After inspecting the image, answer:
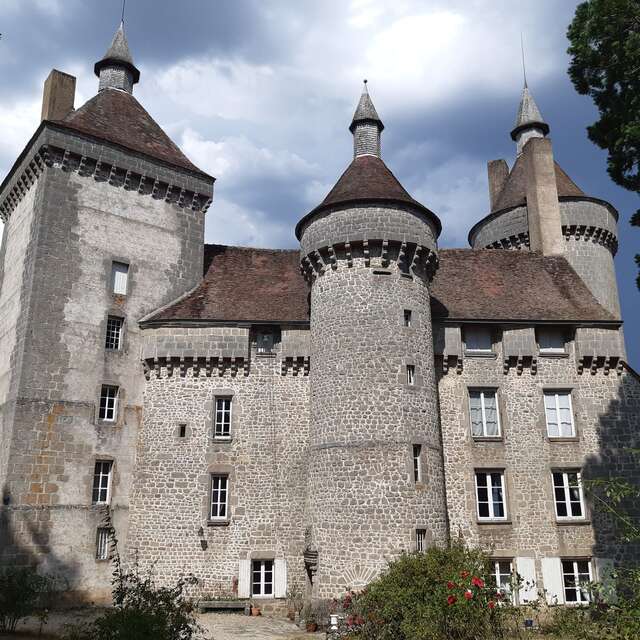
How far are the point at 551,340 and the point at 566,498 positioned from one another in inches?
190

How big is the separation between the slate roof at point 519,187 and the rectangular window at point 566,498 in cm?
1146

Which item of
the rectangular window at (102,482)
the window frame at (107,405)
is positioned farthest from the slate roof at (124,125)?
the rectangular window at (102,482)

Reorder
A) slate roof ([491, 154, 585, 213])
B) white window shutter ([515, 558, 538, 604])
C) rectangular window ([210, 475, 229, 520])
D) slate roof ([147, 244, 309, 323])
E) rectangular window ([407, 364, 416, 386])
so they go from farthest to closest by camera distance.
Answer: slate roof ([491, 154, 585, 213])
slate roof ([147, 244, 309, 323])
rectangular window ([210, 475, 229, 520])
white window shutter ([515, 558, 538, 604])
rectangular window ([407, 364, 416, 386])

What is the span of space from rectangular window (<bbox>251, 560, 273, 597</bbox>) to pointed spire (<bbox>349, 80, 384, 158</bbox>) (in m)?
13.1

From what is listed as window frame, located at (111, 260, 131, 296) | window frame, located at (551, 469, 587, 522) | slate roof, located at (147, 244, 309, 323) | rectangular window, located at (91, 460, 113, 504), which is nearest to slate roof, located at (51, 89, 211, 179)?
slate roof, located at (147, 244, 309, 323)

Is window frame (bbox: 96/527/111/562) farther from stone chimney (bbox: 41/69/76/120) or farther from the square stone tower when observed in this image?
stone chimney (bbox: 41/69/76/120)

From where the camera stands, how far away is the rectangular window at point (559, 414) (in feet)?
64.7

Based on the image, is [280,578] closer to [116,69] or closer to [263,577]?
[263,577]

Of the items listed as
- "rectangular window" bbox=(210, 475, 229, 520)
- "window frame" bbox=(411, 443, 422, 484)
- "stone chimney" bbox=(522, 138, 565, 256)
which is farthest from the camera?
"stone chimney" bbox=(522, 138, 565, 256)

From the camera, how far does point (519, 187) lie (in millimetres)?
26891

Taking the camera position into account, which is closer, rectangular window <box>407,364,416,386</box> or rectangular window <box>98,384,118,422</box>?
rectangular window <box>407,364,416,386</box>

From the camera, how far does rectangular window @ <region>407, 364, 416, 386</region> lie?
58.3ft

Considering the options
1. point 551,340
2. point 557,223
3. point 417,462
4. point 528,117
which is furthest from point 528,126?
point 417,462

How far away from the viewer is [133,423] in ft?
65.1
